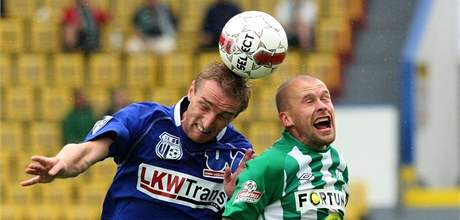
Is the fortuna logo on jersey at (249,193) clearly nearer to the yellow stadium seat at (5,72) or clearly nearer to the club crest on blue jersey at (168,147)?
the club crest on blue jersey at (168,147)

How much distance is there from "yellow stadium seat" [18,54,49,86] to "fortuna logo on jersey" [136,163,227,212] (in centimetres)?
1057

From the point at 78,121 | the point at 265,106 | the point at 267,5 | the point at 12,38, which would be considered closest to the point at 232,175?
the point at 78,121

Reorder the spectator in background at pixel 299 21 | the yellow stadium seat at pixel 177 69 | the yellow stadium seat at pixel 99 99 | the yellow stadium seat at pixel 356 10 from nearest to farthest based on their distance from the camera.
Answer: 1. the yellow stadium seat at pixel 99 99
2. the spectator in background at pixel 299 21
3. the yellow stadium seat at pixel 177 69
4. the yellow stadium seat at pixel 356 10

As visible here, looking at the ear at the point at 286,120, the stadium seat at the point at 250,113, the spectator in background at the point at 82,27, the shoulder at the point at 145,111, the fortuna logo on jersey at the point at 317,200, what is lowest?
the stadium seat at the point at 250,113

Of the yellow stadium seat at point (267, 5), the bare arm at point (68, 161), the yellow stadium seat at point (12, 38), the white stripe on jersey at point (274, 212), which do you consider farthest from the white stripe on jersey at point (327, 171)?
the yellow stadium seat at point (12, 38)

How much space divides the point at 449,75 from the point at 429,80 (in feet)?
3.18

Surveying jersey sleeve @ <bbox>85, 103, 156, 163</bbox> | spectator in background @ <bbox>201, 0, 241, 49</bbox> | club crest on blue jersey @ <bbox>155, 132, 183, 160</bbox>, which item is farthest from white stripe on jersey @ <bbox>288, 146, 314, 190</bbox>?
spectator in background @ <bbox>201, 0, 241, 49</bbox>

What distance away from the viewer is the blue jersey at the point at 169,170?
264 inches

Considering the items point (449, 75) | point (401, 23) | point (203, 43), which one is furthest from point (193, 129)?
point (449, 75)

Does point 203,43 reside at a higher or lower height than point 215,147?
lower

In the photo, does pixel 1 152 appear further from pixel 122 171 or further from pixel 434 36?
pixel 122 171

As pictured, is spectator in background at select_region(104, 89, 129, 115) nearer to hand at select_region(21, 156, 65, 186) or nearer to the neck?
the neck

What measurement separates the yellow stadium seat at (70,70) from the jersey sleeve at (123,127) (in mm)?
10313

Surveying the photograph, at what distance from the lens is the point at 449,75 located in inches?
767
